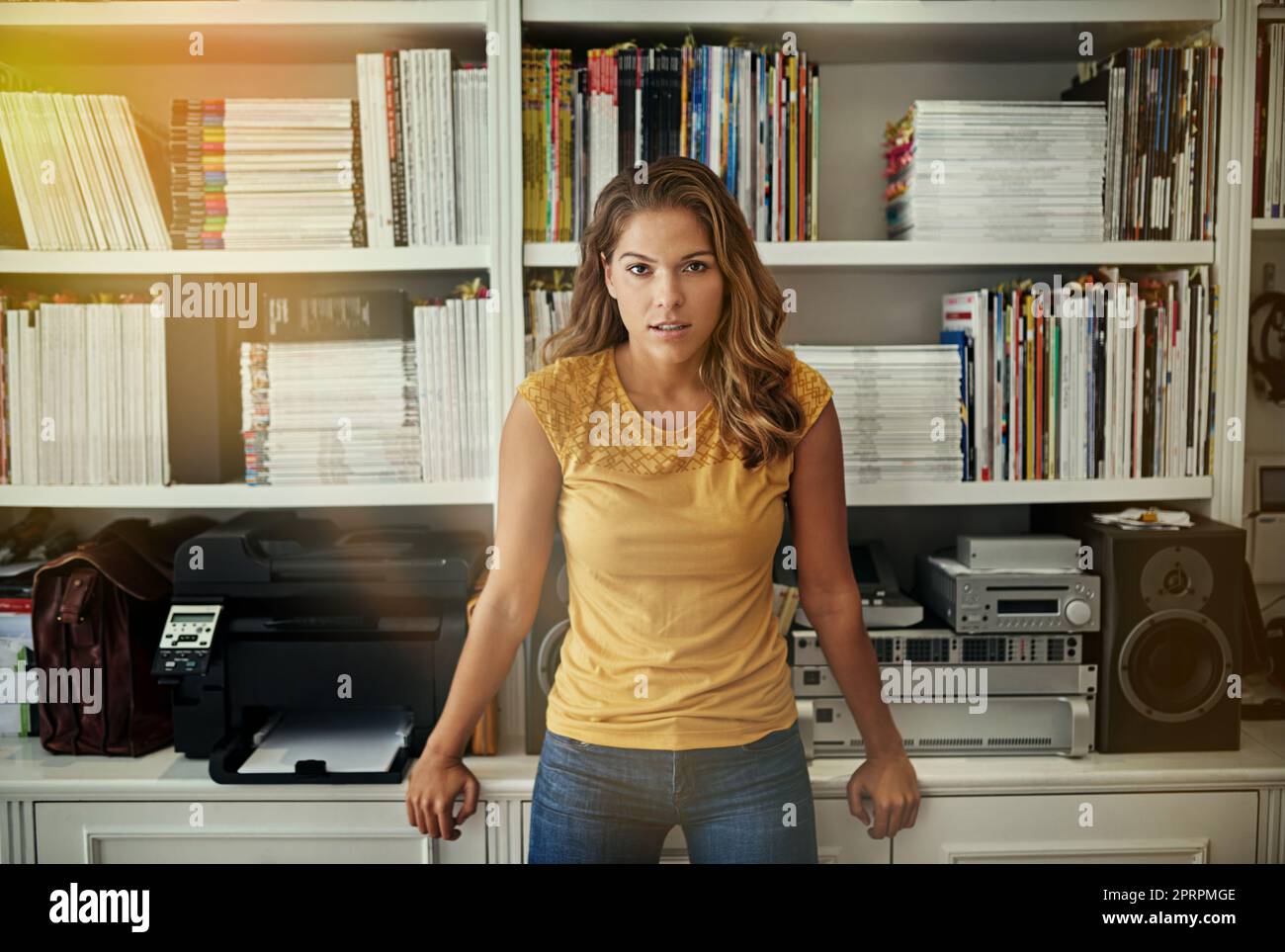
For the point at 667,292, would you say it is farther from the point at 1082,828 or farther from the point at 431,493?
the point at 1082,828

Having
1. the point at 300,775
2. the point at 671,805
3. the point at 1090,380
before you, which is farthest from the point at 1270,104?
the point at 300,775

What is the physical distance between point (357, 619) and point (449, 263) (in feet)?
2.06

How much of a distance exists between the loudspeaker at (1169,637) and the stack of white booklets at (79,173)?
1.77 metres

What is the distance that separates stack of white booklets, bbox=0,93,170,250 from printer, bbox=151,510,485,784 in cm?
58

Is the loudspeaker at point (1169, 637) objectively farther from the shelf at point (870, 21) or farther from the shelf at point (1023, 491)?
the shelf at point (870, 21)

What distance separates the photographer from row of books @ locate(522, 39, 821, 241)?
170cm

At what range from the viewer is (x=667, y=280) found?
1287 millimetres

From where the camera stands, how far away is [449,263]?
5.61ft

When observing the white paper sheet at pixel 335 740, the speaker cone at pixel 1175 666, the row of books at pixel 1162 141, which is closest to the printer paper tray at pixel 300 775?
the white paper sheet at pixel 335 740

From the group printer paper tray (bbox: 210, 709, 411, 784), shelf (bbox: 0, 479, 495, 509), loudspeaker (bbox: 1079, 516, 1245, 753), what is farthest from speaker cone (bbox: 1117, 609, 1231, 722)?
printer paper tray (bbox: 210, 709, 411, 784)

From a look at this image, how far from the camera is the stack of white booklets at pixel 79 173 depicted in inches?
66.7

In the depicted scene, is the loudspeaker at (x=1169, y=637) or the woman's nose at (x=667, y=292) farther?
the loudspeaker at (x=1169, y=637)
